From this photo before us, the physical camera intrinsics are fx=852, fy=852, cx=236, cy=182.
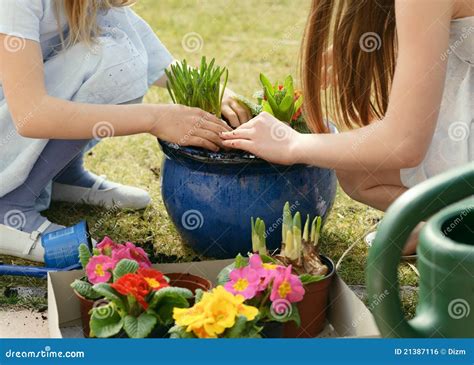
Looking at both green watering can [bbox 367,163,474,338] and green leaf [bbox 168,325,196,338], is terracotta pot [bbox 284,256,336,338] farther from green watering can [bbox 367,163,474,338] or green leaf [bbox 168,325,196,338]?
green watering can [bbox 367,163,474,338]

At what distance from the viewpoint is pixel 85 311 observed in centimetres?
193

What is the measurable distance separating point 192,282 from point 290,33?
9.15ft

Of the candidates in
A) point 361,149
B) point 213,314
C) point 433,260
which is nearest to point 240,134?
point 361,149

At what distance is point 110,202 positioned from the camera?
2775mm

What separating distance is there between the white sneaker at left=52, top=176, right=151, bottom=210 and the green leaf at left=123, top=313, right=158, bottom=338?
3.24ft

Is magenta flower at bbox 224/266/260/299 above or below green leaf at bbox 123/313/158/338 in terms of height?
above

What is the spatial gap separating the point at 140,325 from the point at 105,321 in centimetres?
8

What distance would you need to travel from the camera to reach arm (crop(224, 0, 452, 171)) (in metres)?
1.99

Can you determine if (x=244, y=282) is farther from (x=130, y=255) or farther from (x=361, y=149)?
(x=361, y=149)

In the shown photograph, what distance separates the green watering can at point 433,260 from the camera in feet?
4.08

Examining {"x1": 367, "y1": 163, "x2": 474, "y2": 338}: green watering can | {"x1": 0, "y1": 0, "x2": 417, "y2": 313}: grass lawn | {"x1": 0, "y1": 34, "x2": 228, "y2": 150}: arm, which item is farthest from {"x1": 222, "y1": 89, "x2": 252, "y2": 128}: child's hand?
{"x1": 367, "y1": 163, "x2": 474, "y2": 338}: green watering can

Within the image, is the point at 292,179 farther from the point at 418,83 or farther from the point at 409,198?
the point at 409,198

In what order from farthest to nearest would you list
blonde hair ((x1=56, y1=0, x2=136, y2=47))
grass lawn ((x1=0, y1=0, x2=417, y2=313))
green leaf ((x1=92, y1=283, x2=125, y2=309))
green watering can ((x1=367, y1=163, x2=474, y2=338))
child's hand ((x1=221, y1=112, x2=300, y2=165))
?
grass lawn ((x1=0, y1=0, x2=417, y2=313)), blonde hair ((x1=56, y1=0, x2=136, y2=47)), child's hand ((x1=221, y1=112, x2=300, y2=165)), green leaf ((x1=92, y1=283, x2=125, y2=309)), green watering can ((x1=367, y1=163, x2=474, y2=338))

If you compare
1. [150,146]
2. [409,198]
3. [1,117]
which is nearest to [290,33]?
[150,146]
